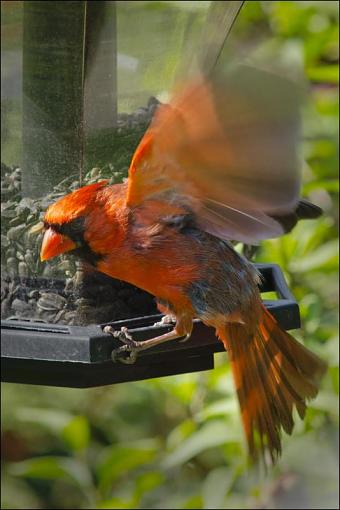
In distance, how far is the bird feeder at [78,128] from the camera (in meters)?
2.57

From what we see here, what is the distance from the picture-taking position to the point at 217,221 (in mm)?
2594

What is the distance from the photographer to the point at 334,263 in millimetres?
3814

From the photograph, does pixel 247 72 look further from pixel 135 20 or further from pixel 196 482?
pixel 196 482

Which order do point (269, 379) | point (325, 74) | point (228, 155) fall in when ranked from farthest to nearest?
point (325, 74) < point (269, 379) < point (228, 155)

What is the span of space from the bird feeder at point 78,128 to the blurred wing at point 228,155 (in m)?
0.21

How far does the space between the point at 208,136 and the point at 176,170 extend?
0.22m

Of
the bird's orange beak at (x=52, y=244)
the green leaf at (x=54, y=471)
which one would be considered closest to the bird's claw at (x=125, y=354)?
the bird's orange beak at (x=52, y=244)

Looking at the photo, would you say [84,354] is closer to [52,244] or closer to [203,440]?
[52,244]

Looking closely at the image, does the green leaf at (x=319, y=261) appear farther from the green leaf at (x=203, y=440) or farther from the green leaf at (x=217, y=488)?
the green leaf at (x=217, y=488)

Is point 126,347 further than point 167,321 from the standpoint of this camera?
No

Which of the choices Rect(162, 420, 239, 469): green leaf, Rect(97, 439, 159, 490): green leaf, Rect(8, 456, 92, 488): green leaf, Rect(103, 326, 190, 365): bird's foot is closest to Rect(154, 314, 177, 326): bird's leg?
Rect(103, 326, 190, 365): bird's foot

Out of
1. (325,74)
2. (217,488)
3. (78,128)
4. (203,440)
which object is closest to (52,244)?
(78,128)

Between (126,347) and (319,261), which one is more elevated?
(126,347)

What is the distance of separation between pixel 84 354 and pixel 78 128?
60 cm
